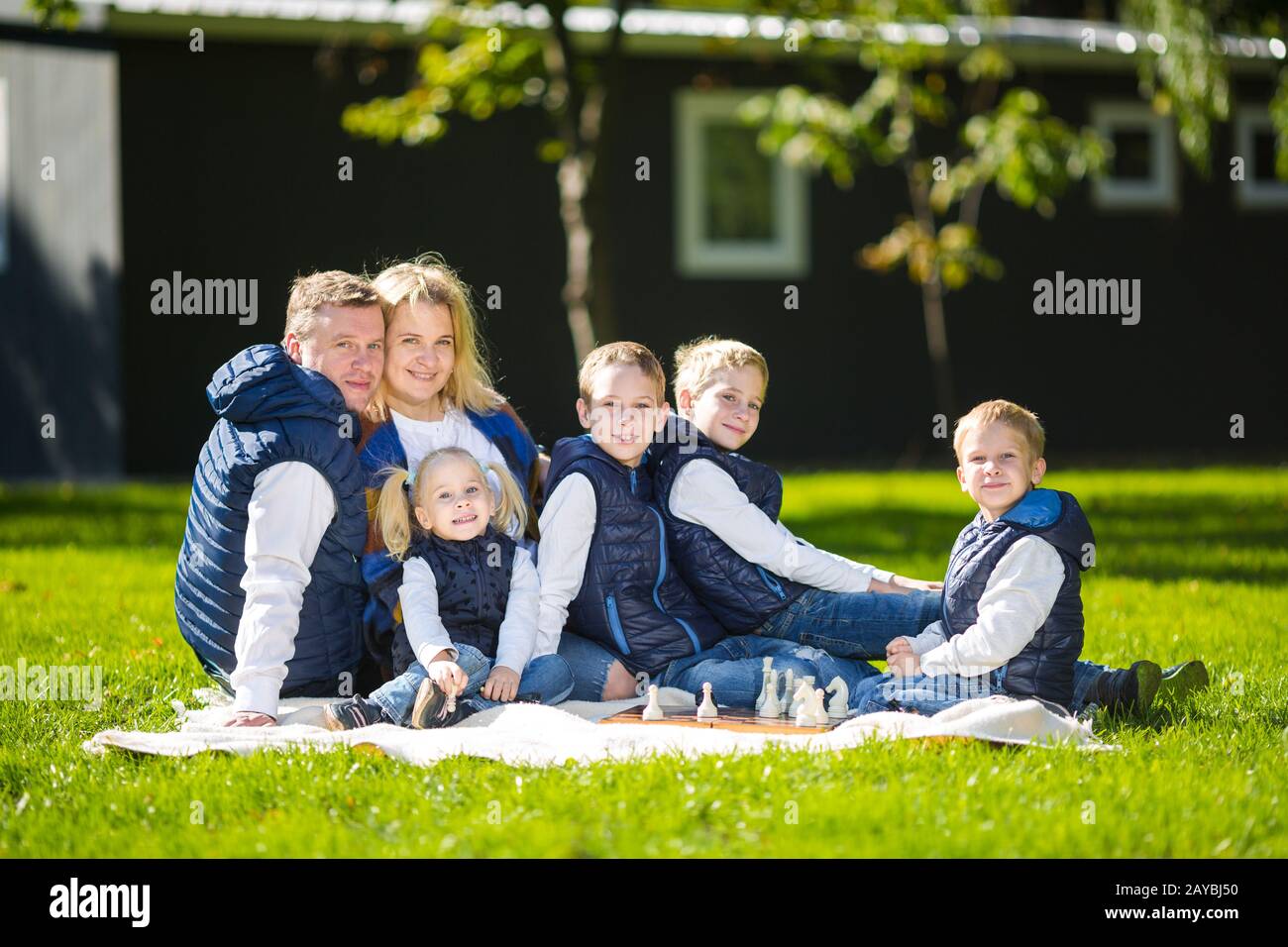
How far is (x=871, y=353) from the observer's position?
17.5m

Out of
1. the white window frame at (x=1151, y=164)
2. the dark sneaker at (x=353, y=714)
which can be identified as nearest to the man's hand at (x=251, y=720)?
the dark sneaker at (x=353, y=714)

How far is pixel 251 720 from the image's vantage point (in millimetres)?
4934

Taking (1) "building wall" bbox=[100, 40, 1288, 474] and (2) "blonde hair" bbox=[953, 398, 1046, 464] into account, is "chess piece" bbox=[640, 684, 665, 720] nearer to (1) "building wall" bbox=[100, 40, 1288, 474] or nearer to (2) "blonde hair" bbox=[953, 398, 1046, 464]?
(2) "blonde hair" bbox=[953, 398, 1046, 464]

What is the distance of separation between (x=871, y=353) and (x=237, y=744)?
13531mm

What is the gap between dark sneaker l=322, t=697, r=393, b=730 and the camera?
4.98 meters

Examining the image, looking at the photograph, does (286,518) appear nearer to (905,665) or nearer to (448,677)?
(448,677)

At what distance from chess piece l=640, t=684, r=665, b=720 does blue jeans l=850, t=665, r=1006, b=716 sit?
0.68 m

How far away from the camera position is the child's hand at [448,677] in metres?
4.95

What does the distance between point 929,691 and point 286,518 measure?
220 cm

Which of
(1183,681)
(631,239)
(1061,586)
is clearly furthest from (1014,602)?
(631,239)

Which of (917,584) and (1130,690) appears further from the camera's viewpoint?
(917,584)

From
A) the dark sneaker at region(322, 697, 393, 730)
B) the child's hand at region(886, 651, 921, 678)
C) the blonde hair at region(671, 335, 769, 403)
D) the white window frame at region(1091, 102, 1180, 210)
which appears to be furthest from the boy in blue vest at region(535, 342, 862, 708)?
the white window frame at region(1091, 102, 1180, 210)
